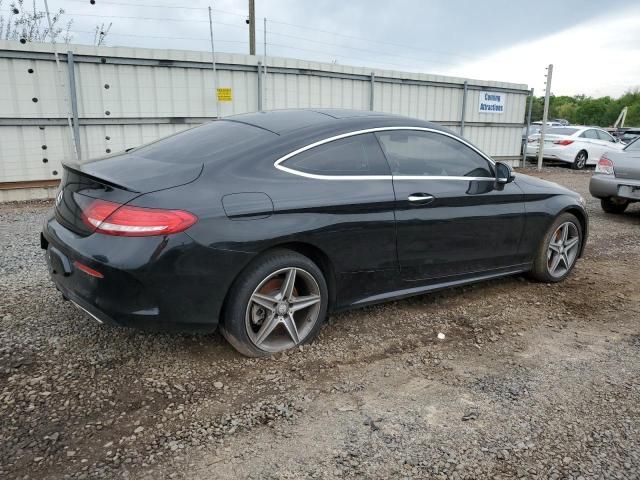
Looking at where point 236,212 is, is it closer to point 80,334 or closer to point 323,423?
point 323,423

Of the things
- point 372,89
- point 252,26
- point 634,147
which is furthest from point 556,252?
point 252,26

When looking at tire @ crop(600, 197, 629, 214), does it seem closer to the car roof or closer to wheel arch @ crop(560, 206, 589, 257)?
wheel arch @ crop(560, 206, 589, 257)

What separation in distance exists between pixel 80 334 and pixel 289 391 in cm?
152

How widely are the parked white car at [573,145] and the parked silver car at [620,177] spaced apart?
27.8 feet

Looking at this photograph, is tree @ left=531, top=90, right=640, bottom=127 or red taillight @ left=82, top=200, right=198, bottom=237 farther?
tree @ left=531, top=90, right=640, bottom=127

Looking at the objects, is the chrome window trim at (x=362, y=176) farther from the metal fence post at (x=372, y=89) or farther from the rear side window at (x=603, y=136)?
the rear side window at (x=603, y=136)

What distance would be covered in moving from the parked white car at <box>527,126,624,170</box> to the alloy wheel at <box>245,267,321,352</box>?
15.7 m

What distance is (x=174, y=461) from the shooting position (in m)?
2.27

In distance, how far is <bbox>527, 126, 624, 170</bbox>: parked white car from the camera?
16672 millimetres

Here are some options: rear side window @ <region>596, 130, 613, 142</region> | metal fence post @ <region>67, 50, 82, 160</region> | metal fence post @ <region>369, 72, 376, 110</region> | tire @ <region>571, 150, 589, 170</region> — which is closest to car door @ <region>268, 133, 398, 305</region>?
metal fence post @ <region>67, 50, 82, 160</region>

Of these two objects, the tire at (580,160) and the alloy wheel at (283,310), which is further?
the tire at (580,160)

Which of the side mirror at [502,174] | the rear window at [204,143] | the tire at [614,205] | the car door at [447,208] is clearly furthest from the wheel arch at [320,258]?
the tire at [614,205]

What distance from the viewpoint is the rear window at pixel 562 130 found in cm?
1714

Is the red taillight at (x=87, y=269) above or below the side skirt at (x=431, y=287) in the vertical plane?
above
